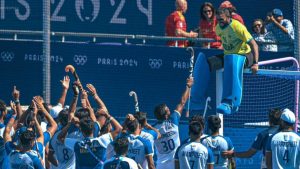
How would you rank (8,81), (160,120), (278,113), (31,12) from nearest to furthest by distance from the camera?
(278,113), (160,120), (8,81), (31,12)

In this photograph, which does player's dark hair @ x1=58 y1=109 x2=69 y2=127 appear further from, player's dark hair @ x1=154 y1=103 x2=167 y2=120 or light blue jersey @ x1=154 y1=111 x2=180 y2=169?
light blue jersey @ x1=154 y1=111 x2=180 y2=169

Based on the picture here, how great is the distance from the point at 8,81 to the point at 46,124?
186cm

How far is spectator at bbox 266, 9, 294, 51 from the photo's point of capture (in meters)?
19.2

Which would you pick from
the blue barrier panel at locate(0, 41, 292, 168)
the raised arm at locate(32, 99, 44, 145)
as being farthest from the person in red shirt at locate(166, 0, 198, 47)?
the raised arm at locate(32, 99, 44, 145)

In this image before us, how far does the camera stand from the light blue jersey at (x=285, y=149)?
1437 centimetres

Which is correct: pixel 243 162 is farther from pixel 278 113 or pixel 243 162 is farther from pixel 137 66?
pixel 278 113

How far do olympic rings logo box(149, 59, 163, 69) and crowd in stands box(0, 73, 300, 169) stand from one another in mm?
2289

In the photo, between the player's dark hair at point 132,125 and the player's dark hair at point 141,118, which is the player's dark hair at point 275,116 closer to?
the player's dark hair at point 141,118

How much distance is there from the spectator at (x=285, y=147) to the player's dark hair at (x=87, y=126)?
7.47 feet

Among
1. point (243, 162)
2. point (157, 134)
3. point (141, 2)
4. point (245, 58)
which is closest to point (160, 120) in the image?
point (157, 134)

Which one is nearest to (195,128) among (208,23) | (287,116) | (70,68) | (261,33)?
(287,116)

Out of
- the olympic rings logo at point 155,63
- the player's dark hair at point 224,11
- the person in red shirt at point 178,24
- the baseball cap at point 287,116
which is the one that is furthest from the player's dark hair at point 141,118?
the person in red shirt at point 178,24

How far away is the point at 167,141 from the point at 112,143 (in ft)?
8.09

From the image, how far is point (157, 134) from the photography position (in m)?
15.7
